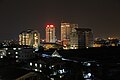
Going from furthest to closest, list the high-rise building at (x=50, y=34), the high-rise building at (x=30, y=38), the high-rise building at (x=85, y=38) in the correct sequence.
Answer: the high-rise building at (x=50, y=34) < the high-rise building at (x=85, y=38) < the high-rise building at (x=30, y=38)

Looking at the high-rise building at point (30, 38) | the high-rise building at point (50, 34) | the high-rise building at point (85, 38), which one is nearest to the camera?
the high-rise building at point (30, 38)

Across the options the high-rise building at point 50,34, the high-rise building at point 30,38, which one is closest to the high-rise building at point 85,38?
the high-rise building at point 30,38

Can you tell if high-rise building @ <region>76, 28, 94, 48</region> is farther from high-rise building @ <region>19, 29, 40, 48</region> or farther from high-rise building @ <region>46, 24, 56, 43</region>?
high-rise building @ <region>46, 24, 56, 43</region>

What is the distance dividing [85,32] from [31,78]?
108ft

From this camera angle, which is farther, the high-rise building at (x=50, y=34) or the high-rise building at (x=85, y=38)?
the high-rise building at (x=50, y=34)

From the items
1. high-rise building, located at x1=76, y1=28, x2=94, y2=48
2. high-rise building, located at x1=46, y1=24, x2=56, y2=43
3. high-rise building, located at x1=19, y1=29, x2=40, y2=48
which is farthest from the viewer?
high-rise building, located at x1=46, y1=24, x2=56, y2=43

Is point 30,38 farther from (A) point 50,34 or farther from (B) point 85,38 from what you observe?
(A) point 50,34

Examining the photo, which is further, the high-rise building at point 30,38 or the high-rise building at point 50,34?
the high-rise building at point 50,34

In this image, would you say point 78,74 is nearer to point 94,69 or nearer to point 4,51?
point 94,69

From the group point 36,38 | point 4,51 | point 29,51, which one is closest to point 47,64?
point 29,51

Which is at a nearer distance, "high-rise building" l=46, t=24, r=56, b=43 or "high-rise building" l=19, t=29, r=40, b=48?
"high-rise building" l=19, t=29, r=40, b=48

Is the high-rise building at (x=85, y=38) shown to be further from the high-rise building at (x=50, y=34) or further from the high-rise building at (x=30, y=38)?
the high-rise building at (x=50, y=34)

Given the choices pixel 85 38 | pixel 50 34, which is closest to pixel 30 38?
pixel 85 38

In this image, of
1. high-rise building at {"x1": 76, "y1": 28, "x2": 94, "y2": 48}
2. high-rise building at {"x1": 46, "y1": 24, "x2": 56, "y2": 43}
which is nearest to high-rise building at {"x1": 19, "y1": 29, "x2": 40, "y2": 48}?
high-rise building at {"x1": 76, "y1": 28, "x2": 94, "y2": 48}
